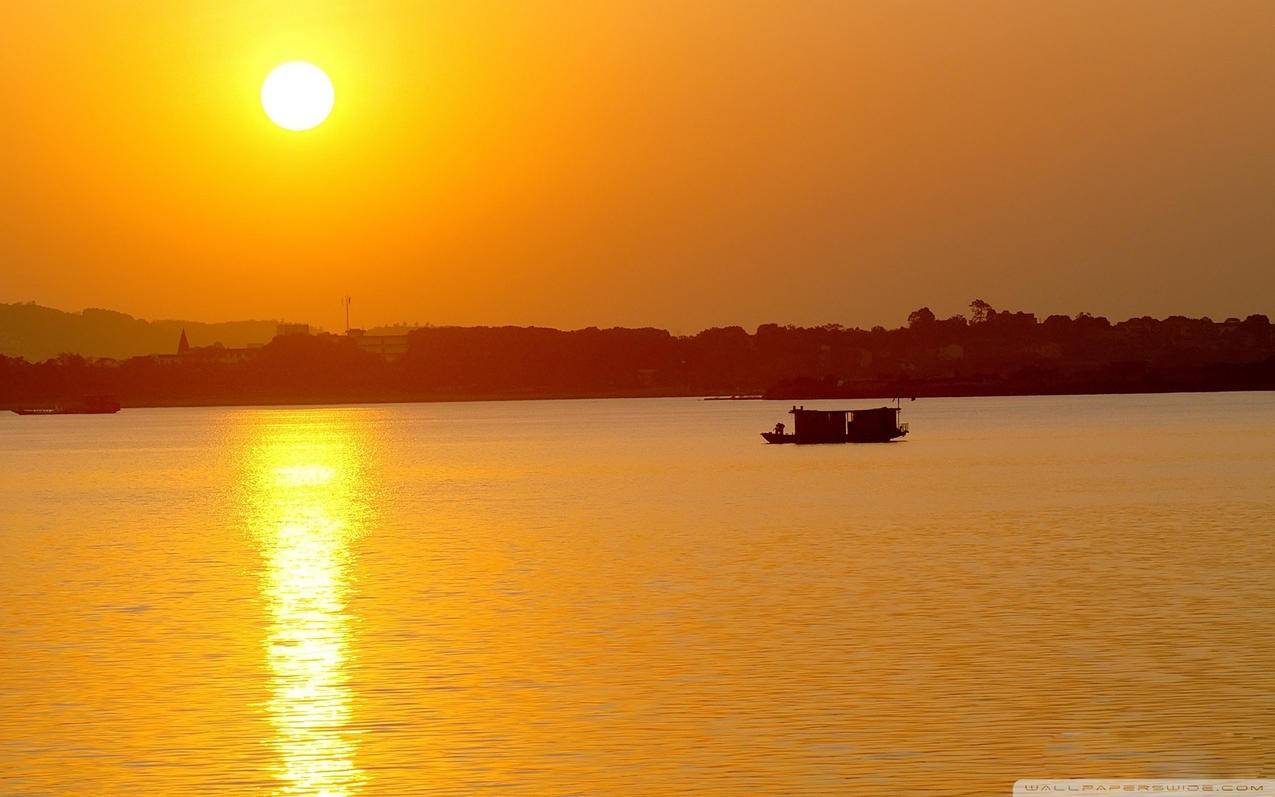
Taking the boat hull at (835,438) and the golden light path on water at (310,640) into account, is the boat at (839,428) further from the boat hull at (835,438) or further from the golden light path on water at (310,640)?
the golden light path on water at (310,640)

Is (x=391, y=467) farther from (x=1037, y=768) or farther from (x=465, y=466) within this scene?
(x=1037, y=768)

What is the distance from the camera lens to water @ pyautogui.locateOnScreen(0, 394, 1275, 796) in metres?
23.2

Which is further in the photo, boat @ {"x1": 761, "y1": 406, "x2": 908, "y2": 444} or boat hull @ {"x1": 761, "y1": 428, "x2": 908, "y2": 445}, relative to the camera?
boat hull @ {"x1": 761, "y1": 428, "x2": 908, "y2": 445}

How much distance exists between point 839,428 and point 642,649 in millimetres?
138090

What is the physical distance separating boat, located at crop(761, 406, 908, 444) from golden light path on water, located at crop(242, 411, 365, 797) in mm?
81526

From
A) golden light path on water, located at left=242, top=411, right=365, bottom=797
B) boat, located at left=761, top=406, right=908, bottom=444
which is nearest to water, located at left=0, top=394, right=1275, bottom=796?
golden light path on water, located at left=242, top=411, right=365, bottom=797

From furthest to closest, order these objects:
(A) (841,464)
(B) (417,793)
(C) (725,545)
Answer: (A) (841,464), (C) (725,545), (B) (417,793)

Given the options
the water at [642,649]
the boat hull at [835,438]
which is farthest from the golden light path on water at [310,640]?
the boat hull at [835,438]

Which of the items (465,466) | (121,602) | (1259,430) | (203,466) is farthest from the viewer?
(1259,430)

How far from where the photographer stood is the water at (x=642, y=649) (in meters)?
23.2

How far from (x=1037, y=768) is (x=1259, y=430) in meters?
184

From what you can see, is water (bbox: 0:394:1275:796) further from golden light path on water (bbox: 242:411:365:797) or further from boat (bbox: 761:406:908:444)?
boat (bbox: 761:406:908:444)

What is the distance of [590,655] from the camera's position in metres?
33.0

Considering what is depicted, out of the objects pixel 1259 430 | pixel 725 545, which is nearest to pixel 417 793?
pixel 725 545
